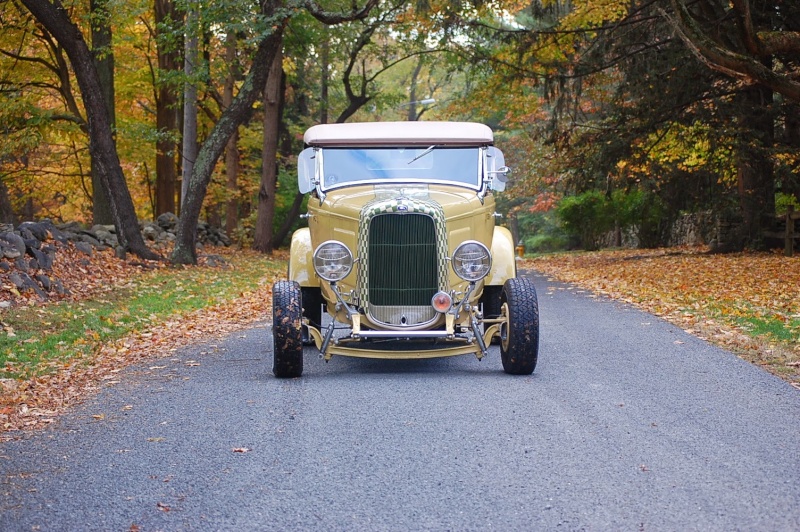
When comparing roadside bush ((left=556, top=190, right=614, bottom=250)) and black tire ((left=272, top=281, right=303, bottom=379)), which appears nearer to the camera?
black tire ((left=272, top=281, right=303, bottom=379))

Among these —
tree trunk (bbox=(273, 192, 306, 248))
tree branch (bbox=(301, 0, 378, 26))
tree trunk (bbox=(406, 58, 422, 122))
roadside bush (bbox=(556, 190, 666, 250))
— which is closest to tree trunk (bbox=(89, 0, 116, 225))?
tree branch (bbox=(301, 0, 378, 26))

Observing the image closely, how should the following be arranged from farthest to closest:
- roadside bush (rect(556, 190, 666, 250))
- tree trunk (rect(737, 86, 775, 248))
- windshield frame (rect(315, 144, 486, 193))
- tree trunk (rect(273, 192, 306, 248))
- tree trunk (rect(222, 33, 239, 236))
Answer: roadside bush (rect(556, 190, 666, 250)) < tree trunk (rect(273, 192, 306, 248)) < tree trunk (rect(222, 33, 239, 236)) < tree trunk (rect(737, 86, 775, 248)) < windshield frame (rect(315, 144, 486, 193))

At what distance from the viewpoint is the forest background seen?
1920 cm

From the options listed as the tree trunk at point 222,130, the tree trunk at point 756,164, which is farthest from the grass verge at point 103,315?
the tree trunk at point 756,164

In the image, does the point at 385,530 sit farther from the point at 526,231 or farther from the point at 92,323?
the point at 526,231

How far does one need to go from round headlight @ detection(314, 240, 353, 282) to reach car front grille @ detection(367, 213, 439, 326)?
0.67 feet

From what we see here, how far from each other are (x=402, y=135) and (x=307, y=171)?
994 millimetres

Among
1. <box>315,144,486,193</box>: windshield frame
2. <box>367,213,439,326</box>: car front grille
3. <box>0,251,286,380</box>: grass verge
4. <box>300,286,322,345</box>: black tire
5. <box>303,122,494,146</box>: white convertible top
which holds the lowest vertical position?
<box>0,251,286,380</box>: grass verge

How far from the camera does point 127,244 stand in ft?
65.1

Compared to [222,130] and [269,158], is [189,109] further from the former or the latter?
[222,130]

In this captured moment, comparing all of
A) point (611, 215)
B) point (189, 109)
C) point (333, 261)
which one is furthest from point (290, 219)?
point (333, 261)

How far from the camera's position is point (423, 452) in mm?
5488

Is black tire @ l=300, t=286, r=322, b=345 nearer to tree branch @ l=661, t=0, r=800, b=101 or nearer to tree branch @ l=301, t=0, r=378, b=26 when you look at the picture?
tree branch @ l=661, t=0, r=800, b=101

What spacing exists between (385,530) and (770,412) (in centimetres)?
343
